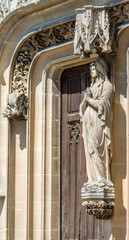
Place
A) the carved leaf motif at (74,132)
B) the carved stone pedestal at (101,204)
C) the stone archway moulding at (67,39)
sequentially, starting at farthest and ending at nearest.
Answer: the carved leaf motif at (74,132)
the stone archway moulding at (67,39)
the carved stone pedestal at (101,204)

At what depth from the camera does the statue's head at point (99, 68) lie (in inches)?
506

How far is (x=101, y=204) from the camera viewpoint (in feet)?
41.3

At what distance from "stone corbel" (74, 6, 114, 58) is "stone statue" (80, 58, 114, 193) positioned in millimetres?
220

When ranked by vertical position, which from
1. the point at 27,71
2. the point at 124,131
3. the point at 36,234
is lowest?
the point at 36,234

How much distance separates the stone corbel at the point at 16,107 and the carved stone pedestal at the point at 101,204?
2.17 metres

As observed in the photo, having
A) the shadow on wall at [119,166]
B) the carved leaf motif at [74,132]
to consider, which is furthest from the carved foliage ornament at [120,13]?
→ the carved leaf motif at [74,132]

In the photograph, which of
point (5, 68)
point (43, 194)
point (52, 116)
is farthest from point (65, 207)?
point (5, 68)

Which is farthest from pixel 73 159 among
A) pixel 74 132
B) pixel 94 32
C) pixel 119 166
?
pixel 94 32

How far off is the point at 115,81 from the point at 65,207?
2227mm

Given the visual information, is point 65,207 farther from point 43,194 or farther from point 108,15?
point 108,15

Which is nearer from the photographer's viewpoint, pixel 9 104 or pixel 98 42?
pixel 98 42

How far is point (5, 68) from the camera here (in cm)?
1479

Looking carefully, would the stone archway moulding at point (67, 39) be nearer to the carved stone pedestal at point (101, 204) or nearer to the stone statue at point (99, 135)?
the stone statue at point (99, 135)

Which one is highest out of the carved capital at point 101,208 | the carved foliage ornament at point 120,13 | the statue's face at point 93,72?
the carved foliage ornament at point 120,13
